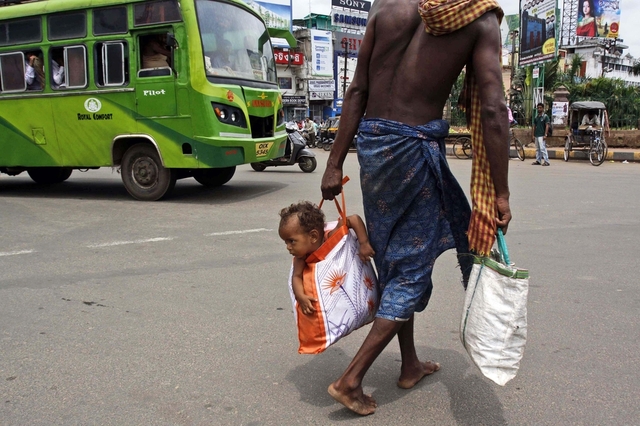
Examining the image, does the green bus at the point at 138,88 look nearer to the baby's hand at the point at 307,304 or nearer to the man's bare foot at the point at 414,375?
the man's bare foot at the point at 414,375

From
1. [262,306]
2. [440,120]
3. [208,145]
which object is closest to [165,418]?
[262,306]

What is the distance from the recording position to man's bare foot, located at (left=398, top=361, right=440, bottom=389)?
8.79 ft

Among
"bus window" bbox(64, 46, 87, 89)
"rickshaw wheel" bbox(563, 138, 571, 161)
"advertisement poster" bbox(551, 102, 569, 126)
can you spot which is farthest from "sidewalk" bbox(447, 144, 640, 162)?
"bus window" bbox(64, 46, 87, 89)

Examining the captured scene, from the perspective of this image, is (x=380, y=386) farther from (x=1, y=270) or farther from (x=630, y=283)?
(x=1, y=270)

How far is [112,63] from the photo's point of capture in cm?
802

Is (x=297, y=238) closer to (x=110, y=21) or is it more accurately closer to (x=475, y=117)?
(x=475, y=117)

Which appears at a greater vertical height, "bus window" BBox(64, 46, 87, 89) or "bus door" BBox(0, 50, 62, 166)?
"bus window" BBox(64, 46, 87, 89)

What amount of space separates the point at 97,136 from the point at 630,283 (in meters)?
7.03

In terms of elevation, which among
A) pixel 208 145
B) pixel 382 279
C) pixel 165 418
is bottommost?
pixel 165 418

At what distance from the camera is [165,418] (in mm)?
2420

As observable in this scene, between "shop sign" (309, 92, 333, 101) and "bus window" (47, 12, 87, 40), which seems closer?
"bus window" (47, 12, 87, 40)

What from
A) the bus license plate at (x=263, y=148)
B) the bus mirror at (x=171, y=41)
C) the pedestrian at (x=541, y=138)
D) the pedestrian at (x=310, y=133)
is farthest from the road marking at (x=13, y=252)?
the pedestrian at (x=310, y=133)

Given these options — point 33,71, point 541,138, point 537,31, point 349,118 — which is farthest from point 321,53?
point 349,118

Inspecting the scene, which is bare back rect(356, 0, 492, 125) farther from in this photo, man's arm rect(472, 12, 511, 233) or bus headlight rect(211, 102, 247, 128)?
bus headlight rect(211, 102, 247, 128)
